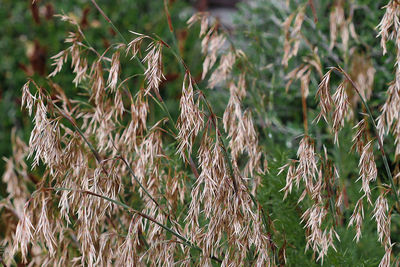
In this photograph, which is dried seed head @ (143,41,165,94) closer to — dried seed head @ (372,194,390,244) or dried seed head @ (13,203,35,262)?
dried seed head @ (13,203,35,262)

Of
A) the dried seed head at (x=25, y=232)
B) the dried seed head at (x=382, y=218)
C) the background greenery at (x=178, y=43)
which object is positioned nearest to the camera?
the dried seed head at (x=25, y=232)

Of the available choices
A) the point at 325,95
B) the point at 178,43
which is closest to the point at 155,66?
the point at 325,95

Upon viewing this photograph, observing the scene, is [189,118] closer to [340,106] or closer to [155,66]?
[155,66]

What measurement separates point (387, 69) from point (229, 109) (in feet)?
4.23

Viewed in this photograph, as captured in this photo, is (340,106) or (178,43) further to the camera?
(178,43)

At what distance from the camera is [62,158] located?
134 cm

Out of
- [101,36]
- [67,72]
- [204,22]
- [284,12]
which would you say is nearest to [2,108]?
[67,72]

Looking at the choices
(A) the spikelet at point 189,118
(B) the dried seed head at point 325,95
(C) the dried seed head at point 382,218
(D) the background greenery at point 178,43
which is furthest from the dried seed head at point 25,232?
(D) the background greenery at point 178,43

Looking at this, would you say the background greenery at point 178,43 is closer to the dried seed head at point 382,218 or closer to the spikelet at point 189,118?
the dried seed head at point 382,218

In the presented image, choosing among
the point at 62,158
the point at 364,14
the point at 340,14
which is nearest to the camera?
the point at 62,158

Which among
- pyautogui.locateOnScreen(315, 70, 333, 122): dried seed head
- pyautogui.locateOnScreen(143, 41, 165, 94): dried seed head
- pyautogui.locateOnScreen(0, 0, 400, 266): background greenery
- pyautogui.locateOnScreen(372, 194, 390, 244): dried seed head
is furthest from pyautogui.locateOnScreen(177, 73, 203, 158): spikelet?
pyautogui.locateOnScreen(0, 0, 400, 266): background greenery

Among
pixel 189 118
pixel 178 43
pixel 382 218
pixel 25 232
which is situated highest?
pixel 189 118

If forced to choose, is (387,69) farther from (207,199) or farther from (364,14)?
(207,199)

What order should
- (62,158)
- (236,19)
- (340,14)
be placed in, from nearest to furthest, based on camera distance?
(62,158), (340,14), (236,19)
